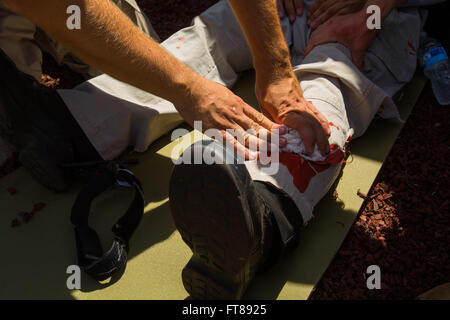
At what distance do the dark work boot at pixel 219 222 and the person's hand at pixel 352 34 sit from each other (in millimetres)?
985

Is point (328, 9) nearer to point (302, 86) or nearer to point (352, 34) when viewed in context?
point (352, 34)

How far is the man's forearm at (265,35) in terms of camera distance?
1606mm

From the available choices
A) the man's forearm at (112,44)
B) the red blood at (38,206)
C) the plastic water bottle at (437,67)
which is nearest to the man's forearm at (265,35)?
the man's forearm at (112,44)

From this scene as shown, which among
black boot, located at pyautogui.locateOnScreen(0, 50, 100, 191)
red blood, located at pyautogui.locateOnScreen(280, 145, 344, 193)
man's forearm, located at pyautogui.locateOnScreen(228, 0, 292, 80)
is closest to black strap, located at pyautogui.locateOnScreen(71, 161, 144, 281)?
black boot, located at pyautogui.locateOnScreen(0, 50, 100, 191)

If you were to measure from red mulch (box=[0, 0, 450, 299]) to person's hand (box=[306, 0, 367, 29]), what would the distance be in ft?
1.89

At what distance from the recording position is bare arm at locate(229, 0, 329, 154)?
155 centimetres

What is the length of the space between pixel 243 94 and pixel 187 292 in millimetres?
1118

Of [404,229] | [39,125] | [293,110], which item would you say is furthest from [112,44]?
[404,229]

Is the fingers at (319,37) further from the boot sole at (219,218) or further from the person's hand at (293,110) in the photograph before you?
the boot sole at (219,218)

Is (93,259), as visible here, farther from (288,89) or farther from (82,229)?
(288,89)

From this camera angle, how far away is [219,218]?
3.60ft

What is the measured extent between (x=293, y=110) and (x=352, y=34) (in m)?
0.63

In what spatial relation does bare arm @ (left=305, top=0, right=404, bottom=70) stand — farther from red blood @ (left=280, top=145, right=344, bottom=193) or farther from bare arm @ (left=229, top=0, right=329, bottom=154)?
red blood @ (left=280, top=145, right=344, bottom=193)

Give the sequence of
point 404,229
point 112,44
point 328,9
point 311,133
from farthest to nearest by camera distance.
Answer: point 328,9 < point 404,229 < point 311,133 < point 112,44
